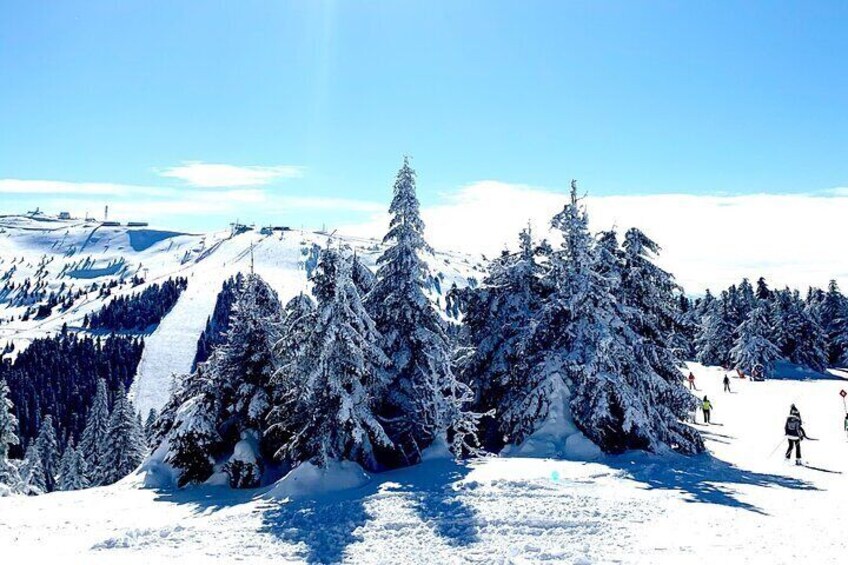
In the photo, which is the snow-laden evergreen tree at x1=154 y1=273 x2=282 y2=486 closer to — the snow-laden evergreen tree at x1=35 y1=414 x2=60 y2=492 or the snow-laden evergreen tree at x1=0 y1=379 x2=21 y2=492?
the snow-laden evergreen tree at x1=0 y1=379 x2=21 y2=492

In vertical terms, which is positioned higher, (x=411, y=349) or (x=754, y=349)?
(x=411, y=349)

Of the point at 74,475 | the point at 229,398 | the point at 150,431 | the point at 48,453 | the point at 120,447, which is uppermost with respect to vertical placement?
the point at 229,398

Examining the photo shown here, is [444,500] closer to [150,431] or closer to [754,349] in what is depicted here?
[150,431]

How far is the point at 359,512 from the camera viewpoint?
Answer: 16391 mm

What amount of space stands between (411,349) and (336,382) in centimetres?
408

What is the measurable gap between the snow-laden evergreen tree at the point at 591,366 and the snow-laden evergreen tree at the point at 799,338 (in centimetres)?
6504

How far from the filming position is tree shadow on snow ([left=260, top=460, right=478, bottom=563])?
46.4 ft

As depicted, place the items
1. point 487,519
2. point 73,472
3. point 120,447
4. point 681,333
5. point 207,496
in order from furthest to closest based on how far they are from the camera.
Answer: point 73,472, point 120,447, point 681,333, point 207,496, point 487,519

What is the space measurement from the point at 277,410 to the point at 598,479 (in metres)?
11.8

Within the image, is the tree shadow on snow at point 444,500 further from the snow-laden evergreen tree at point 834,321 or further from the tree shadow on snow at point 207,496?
the snow-laden evergreen tree at point 834,321

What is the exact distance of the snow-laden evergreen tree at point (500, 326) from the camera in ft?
85.9

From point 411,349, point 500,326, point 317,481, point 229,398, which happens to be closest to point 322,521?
point 317,481

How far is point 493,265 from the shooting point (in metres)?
28.6

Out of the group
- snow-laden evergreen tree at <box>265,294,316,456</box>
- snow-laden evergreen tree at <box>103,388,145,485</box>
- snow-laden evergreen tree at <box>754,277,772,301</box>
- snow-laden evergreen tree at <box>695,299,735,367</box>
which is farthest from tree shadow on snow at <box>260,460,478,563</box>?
snow-laden evergreen tree at <box>754,277,772,301</box>
